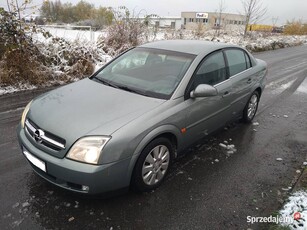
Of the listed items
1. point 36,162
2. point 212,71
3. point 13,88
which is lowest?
point 13,88

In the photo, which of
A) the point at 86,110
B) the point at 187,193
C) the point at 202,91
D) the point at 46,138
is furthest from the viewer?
the point at 202,91

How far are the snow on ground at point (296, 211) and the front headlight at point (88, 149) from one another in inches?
78.7

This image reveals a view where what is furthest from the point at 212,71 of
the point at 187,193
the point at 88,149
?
the point at 88,149

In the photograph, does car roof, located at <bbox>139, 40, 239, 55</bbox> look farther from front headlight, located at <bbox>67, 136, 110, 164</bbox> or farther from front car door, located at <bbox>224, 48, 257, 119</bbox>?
front headlight, located at <bbox>67, 136, 110, 164</bbox>

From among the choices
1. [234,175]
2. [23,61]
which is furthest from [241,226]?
[23,61]

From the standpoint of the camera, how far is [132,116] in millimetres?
2824

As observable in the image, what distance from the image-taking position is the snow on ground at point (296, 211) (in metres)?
2.67

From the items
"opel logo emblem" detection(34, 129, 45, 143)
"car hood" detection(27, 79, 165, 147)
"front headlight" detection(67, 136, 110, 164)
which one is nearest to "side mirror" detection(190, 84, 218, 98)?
"car hood" detection(27, 79, 165, 147)

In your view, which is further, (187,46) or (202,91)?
(187,46)

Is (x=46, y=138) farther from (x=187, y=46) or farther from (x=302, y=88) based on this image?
(x=302, y=88)

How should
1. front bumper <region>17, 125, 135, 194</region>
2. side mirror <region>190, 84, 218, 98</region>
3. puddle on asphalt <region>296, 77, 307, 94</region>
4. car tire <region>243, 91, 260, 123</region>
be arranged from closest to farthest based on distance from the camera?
front bumper <region>17, 125, 135, 194</region>, side mirror <region>190, 84, 218, 98</region>, car tire <region>243, 91, 260, 123</region>, puddle on asphalt <region>296, 77, 307, 94</region>

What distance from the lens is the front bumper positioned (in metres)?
2.51

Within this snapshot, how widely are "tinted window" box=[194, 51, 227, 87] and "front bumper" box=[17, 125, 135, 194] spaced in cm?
157

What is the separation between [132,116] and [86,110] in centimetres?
54
